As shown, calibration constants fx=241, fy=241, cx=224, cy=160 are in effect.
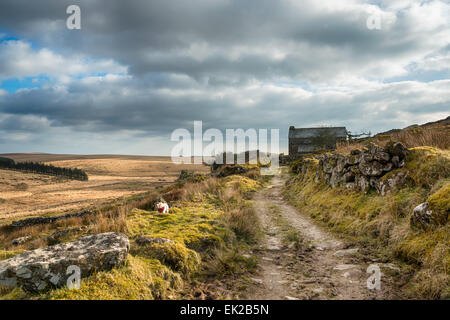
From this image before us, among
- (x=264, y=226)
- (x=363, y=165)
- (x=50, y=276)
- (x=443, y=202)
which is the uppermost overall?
(x=363, y=165)

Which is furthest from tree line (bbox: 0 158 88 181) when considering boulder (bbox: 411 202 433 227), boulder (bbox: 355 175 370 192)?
boulder (bbox: 411 202 433 227)

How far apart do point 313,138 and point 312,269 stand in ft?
150

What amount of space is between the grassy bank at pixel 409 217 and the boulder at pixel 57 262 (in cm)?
531

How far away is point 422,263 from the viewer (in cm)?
475

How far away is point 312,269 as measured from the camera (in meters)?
5.52

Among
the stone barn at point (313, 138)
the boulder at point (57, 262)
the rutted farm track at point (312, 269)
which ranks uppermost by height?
the stone barn at point (313, 138)

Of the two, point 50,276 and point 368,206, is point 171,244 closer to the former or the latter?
point 50,276

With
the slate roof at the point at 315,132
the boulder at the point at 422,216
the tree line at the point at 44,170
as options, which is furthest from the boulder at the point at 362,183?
the tree line at the point at 44,170

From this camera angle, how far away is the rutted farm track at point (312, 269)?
4371 millimetres

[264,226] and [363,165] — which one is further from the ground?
[363,165]

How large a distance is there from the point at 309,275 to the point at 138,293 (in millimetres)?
3476

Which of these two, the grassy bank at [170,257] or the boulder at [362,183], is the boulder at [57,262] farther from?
the boulder at [362,183]
